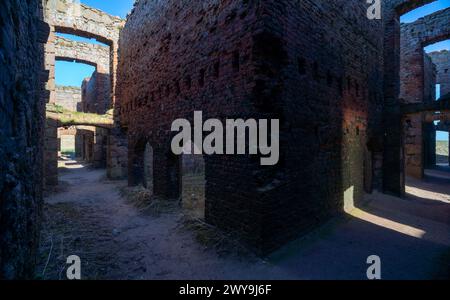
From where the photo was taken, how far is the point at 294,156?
166 inches

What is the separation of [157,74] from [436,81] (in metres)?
20.0

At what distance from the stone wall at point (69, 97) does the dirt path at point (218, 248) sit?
1845 centimetres

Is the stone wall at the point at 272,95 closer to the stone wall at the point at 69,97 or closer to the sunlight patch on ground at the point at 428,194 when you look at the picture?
the sunlight patch on ground at the point at 428,194

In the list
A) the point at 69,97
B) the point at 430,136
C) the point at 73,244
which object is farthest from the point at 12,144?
the point at 69,97

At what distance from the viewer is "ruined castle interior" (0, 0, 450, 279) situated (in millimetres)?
3053

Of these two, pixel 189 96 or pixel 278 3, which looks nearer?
pixel 278 3

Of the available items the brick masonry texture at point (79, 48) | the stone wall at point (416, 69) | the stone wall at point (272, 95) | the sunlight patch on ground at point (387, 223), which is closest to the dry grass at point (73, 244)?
the stone wall at point (272, 95)

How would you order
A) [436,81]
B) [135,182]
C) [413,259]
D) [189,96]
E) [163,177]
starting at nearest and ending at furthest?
[413,259] → [189,96] → [163,177] → [135,182] → [436,81]

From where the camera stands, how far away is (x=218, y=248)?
396cm

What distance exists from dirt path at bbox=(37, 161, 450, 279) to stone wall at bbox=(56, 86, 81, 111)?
18450 mm

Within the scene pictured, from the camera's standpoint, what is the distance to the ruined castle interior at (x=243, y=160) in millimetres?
3053

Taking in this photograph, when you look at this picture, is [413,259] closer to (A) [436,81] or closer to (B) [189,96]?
(B) [189,96]
